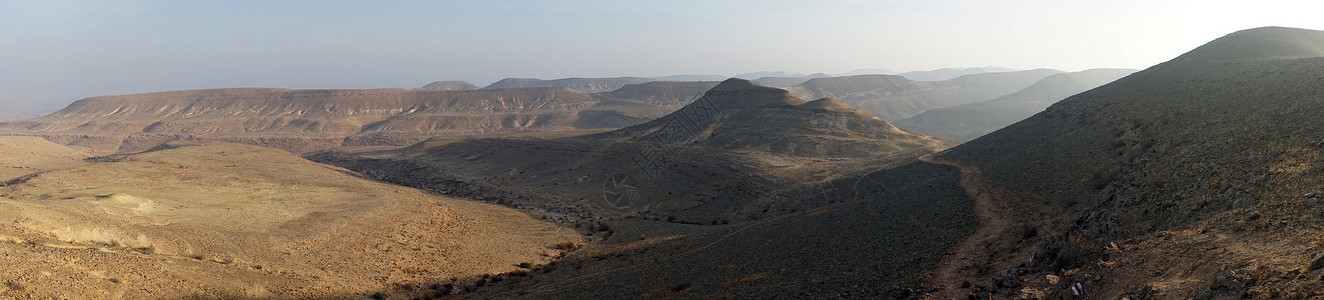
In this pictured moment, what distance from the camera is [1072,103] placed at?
105 feet

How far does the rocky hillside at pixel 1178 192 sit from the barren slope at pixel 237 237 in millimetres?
20173

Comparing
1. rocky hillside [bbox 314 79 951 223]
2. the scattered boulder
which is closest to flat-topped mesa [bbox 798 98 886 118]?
rocky hillside [bbox 314 79 951 223]

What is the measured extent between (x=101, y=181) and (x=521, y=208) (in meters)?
26.1

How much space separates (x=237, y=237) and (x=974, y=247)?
87.8 feet

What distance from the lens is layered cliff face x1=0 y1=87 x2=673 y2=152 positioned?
370 feet

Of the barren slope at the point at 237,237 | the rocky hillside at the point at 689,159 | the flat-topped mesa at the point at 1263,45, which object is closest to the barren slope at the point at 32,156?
the rocky hillside at the point at 689,159

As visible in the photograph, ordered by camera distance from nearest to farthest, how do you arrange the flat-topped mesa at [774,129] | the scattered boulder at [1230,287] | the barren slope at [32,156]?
the scattered boulder at [1230,287] < the flat-topped mesa at [774,129] < the barren slope at [32,156]

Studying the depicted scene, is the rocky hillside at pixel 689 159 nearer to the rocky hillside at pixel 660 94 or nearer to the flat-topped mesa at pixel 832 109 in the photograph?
the flat-topped mesa at pixel 832 109

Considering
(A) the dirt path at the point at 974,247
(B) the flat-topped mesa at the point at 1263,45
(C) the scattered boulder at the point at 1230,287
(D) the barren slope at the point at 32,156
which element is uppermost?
(B) the flat-topped mesa at the point at 1263,45

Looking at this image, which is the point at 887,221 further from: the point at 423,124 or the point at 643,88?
the point at 643,88

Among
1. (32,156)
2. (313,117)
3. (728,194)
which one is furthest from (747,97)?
(313,117)

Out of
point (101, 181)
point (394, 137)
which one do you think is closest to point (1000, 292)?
point (101, 181)

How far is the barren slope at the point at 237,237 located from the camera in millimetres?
17297

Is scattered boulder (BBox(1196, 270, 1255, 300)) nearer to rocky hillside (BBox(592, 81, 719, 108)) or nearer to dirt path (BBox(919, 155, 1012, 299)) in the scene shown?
dirt path (BBox(919, 155, 1012, 299))
